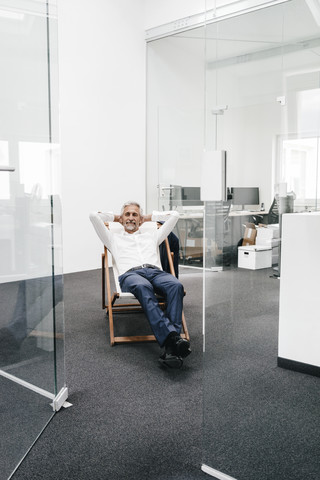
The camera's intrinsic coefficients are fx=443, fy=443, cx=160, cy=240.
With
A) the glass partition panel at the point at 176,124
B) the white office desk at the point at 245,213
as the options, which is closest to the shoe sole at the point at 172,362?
the white office desk at the point at 245,213

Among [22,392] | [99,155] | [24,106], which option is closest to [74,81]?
[99,155]

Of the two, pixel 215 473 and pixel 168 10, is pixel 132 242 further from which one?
pixel 168 10

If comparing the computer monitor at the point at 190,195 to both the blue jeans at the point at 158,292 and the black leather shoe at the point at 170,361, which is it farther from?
the black leather shoe at the point at 170,361

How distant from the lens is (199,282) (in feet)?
17.9

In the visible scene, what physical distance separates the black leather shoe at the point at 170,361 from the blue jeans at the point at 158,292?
0.33 feet

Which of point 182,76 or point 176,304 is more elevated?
point 182,76

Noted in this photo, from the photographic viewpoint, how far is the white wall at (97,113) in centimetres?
581

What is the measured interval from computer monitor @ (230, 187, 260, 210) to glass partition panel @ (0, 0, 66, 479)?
853 millimetres

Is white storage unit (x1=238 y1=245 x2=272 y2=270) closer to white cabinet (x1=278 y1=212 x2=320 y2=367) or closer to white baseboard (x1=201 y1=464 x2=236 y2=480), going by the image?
white cabinet (x1=278 y1=212 x2=320 y2=367)

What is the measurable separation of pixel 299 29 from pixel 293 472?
57.1 inches

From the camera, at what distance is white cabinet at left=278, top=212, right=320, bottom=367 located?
1.39 metres

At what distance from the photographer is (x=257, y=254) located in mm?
1579

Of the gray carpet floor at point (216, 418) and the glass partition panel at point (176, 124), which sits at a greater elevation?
the glass partition panel at point (176, 124)

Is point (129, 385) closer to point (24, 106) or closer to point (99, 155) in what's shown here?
point (24, 106)
